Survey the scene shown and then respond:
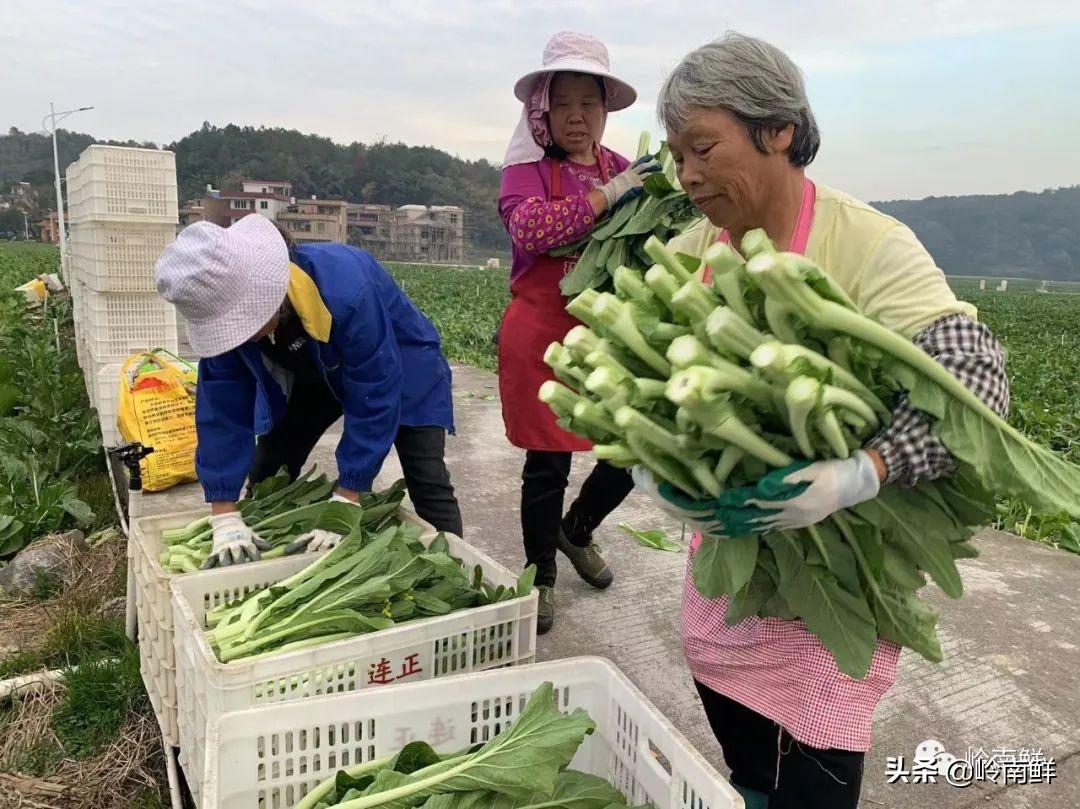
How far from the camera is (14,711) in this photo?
2.82 m

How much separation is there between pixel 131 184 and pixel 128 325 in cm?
97

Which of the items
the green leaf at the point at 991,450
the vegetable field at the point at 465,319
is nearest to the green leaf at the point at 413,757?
the green leaf at the point at 991,450

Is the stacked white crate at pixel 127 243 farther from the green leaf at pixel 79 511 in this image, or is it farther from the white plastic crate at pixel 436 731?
the white plastic crate at pixel 436 731

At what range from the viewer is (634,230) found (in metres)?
2.68

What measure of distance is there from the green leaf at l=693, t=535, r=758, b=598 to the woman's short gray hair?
745 millimetres

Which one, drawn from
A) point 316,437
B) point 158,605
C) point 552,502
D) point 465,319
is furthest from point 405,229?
point 158,605

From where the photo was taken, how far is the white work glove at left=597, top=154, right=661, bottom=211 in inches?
112

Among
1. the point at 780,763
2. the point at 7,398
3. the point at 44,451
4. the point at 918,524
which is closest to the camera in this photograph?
the point at 918,524

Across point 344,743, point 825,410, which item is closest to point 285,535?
point 344,743

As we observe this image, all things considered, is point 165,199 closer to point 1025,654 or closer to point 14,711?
point 14,711

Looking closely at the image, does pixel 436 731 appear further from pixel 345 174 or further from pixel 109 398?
pixel 345 174

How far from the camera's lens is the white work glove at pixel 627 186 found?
112 inches

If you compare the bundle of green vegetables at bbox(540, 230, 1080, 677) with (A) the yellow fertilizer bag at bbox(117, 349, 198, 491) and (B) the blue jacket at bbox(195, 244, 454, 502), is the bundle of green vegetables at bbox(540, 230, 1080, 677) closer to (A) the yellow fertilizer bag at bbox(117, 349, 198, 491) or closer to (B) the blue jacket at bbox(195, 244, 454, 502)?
(B) the blue jacket at bbox(195, 244, 454, 502)

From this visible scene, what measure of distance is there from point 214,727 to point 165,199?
16.3 ft
